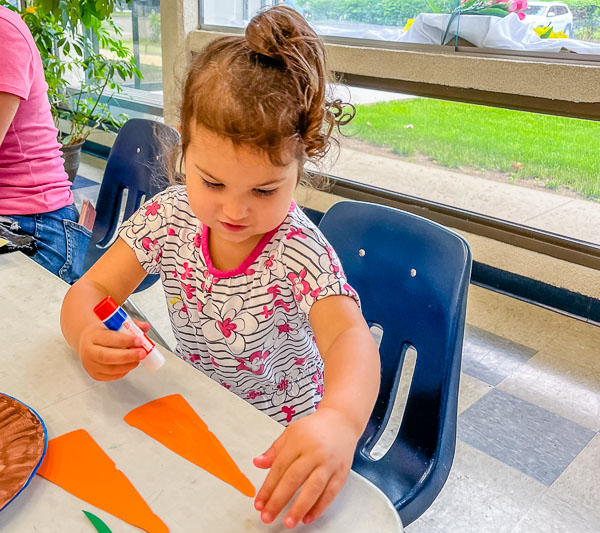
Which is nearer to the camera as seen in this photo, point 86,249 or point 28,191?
point 28,191

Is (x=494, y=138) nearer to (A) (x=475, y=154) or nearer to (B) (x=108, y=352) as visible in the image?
(A) (x=475, y=154)

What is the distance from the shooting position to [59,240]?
4.91ft

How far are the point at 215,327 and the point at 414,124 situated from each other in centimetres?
258

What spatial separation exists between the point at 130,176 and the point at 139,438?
105cm

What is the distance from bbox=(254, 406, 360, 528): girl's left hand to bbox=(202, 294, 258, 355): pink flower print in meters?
0.39

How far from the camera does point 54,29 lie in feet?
10.9

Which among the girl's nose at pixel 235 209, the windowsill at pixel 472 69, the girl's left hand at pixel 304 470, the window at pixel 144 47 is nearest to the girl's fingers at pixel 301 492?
the girl's left hand at pixel 304 470

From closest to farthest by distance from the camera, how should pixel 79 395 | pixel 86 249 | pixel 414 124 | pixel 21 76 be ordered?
pixel 79 395 → pixel 21 76 → pixel 86 249 → pixel 414 124

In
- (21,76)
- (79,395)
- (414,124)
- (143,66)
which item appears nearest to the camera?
(79,395)

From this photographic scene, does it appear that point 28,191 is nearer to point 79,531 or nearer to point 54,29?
point 79,531

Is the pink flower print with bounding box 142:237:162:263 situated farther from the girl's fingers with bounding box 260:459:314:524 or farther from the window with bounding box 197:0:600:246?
the window with bounding box 197:0:600:246

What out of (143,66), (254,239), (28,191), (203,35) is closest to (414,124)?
(203,35)

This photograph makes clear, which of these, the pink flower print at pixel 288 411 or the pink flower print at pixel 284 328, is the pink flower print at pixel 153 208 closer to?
the pink flower print at pixel 284 328

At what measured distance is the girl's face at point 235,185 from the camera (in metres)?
0.77
